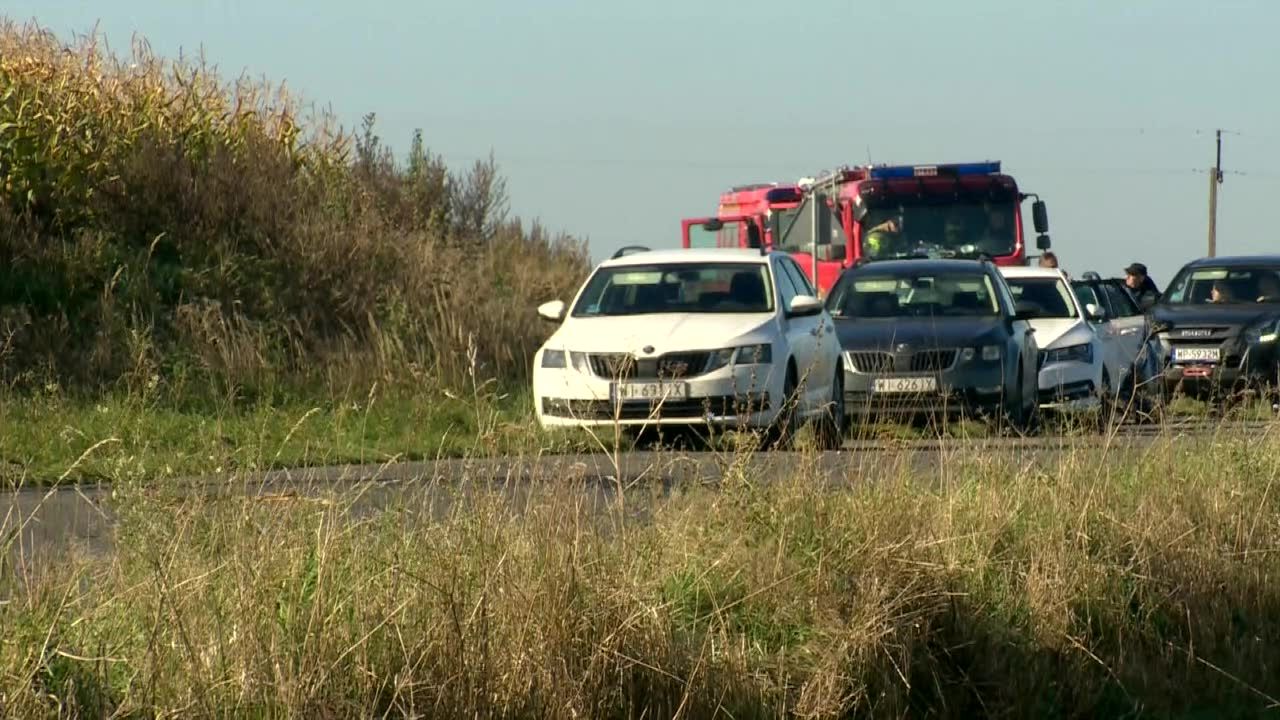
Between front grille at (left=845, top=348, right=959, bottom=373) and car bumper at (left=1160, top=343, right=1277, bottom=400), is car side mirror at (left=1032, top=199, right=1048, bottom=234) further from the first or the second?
front grille at (left=845, top=348, right=959, bottom=373)

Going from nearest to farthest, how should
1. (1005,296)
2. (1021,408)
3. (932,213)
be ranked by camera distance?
(1021,408) < (1005,296) < (932,213)

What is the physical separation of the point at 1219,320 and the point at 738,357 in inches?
424

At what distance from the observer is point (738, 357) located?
17.2m

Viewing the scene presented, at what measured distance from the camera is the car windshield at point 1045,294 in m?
23.1

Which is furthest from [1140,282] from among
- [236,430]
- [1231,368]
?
[236,430]

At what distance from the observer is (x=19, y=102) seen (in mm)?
22672

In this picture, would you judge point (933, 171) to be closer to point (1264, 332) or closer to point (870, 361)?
point (1264, 332)

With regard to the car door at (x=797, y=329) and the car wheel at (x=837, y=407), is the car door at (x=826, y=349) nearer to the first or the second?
the car door at (x=797, y=329)

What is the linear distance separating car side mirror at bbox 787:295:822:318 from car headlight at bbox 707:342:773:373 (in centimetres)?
78

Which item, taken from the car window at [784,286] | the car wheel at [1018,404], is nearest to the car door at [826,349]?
the car window at [784,286]

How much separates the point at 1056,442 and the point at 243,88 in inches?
631

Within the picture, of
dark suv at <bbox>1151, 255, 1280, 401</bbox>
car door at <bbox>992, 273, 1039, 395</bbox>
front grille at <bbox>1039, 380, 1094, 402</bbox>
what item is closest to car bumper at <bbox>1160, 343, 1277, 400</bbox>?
dark suv at <bbox>1151, 255, 1280, 401</bbox>

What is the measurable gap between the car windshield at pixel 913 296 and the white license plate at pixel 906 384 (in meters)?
1.51

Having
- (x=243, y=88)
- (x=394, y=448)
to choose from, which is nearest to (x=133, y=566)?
(x=394, y=448)
